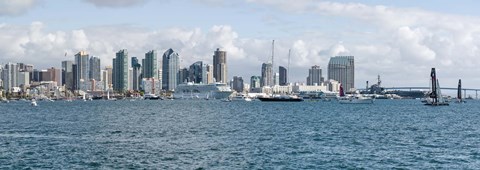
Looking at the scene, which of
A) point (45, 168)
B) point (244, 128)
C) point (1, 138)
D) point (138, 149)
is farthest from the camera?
point (244, 128)

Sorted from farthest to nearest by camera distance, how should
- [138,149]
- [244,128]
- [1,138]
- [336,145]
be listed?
[244,128]
[1,138]
[336,145]
[138,149]

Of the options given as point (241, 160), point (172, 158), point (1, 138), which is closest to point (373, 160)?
point (241, 160)

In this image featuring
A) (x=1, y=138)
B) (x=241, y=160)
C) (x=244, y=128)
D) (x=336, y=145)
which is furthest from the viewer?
(x=244, y=128)

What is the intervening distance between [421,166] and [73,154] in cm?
2791

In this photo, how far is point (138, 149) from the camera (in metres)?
64.8

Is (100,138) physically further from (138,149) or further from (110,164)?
(110,164)

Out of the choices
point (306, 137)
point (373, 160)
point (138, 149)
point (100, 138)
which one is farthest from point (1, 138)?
point (373, 160)

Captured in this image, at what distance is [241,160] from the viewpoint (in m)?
57.0

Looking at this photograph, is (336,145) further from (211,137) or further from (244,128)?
(244,128)

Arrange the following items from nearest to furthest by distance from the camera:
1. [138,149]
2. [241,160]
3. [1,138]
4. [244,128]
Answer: [241,160] < [138,149] < [1,138] < [244,128]

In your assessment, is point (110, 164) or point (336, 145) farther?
point (336, 145)

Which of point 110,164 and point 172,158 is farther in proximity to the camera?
point 172,158

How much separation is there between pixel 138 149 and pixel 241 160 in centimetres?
1200

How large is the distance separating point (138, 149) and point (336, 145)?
19.2 metres
